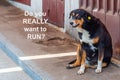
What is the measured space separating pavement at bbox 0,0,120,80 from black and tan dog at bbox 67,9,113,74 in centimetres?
11

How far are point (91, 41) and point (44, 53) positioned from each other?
114 cm

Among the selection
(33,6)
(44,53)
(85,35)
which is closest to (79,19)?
(85,35)

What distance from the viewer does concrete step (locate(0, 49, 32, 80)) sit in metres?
4.57

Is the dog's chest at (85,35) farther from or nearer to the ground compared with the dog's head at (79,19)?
nearer to the ground

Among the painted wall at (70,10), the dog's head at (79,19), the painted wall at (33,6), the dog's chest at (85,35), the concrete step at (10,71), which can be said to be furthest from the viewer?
the painted wall at (33,6)

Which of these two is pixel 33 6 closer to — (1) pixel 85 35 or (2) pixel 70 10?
(2) pixel 70 10

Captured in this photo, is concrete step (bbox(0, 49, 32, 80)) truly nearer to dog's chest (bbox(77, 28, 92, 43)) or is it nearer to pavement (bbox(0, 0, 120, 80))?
pavement (bbox(0, 0, 120, 80))

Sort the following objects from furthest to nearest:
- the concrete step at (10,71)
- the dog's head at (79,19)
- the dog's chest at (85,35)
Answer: the concrete step at (10,71) < the dog's chest at (85,35) < the dog's head at (79,19)

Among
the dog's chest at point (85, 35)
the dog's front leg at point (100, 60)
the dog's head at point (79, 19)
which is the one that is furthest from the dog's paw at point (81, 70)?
the dog's head at point (79, 19)

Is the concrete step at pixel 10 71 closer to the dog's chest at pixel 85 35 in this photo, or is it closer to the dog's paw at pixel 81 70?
the dog's paw at pixel 81 70

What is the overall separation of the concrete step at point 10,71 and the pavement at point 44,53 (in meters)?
0.06

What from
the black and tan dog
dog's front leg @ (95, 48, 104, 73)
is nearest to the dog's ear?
the black and tan dog

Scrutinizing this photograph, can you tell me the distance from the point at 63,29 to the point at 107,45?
7.47ft

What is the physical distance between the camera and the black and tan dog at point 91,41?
397 centimetres
